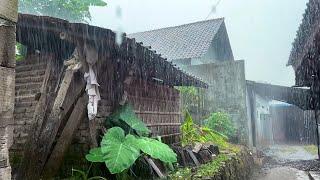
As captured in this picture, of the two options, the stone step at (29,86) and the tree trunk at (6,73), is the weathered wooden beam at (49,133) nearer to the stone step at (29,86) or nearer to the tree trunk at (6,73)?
the stone step at (29,86)

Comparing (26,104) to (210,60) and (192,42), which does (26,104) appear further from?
(210,60)

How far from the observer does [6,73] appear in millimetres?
2182

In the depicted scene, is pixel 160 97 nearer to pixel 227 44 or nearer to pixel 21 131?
pixel 21 131

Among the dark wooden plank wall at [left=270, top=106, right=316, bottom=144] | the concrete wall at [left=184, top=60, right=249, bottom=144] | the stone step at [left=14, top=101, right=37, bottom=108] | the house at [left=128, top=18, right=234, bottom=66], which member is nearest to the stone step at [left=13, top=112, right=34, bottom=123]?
the stone step at [left=14, top=101, right=37, bottom=108]

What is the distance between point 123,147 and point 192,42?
1834 cm

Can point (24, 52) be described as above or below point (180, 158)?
above

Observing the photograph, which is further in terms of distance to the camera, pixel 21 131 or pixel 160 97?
pixel 160 97

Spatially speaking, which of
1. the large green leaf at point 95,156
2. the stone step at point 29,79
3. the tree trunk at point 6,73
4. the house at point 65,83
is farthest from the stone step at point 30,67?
the tree trunk at point 6,73

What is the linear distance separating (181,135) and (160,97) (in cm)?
235

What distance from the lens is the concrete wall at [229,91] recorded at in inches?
686

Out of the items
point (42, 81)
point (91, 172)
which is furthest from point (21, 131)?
point (91, 172)

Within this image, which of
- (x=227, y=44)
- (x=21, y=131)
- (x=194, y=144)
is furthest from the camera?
(x=227, y=44)

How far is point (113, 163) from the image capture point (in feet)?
19.0

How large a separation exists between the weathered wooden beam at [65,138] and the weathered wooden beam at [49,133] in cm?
14
